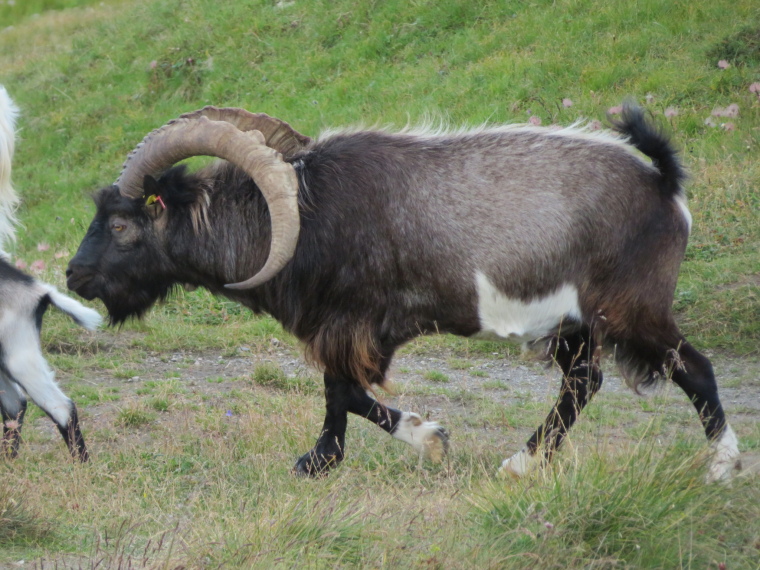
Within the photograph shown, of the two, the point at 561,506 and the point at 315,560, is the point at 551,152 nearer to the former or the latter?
the point at 561,506

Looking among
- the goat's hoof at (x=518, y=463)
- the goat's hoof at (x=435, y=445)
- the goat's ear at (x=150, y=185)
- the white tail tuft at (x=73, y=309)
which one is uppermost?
the goat's ear at (x=150, y=185)

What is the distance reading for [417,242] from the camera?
5.65 metres

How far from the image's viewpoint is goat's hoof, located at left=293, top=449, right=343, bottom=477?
229 inches

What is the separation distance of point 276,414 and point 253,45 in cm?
1130

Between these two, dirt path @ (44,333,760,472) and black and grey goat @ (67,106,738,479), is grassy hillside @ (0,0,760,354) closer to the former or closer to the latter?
dirt path @ (44,333,760,472)

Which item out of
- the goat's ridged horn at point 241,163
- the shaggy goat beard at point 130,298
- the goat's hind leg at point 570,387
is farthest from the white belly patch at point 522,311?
the shaggy goat beard at point 130,298

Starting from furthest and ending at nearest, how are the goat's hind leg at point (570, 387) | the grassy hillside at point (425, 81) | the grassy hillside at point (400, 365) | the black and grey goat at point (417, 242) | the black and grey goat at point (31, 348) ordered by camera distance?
1. the grassy hillside at point (425, 81)
2. the black and grey goat at point (31, 348)
3. the goat's hind leg at point (570, 387)
4. the black and grey goat at point (417, 242)
5. the grassy hillside at point (400, 365)

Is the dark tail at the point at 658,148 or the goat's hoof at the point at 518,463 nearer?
the goat's hoof at the point at 518,463

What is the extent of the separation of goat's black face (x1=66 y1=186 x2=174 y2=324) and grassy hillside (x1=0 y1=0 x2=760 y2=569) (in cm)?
111

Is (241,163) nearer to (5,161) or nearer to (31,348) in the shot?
(31,348)

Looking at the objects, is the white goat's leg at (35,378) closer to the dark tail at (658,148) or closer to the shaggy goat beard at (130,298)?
the shaggy goat beard at (130,298)

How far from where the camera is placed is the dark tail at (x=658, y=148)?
221 inches

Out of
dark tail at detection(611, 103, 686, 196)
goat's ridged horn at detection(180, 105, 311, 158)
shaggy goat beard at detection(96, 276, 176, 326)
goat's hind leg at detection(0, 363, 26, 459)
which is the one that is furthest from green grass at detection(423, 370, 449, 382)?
goat's hind leg at detection(0, 363, 26, 459)

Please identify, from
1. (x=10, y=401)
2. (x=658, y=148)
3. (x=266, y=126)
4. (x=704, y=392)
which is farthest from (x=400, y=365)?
(x=658, y=148)
